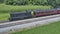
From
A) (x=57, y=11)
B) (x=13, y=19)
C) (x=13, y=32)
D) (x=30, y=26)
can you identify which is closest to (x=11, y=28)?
(x=13, y=32)

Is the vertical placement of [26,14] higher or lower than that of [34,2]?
higher

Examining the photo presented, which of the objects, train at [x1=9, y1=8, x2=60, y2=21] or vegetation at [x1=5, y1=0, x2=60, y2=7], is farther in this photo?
vegetation at [x1=5, y1=0, x2=60, y2=7]

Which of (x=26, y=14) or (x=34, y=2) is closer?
(x=26, y=14)

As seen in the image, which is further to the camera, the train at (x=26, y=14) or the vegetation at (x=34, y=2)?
the vegetation at (x=34, y=2)

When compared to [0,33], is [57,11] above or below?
below

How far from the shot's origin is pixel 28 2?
2853 cm

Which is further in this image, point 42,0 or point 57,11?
point 42,0

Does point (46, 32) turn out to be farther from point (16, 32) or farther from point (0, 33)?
point (0, 33)

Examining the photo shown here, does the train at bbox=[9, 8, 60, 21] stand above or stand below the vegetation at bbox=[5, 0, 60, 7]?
above

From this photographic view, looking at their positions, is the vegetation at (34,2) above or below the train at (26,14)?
below

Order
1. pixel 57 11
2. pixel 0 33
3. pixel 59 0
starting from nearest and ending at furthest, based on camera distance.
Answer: pixel 0 33 < pixel 57 11 < pixel 59 0

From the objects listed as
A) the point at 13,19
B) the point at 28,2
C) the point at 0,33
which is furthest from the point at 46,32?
the point at 28,2

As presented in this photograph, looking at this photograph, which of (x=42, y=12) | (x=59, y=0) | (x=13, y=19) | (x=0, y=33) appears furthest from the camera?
(x=59, y=0)

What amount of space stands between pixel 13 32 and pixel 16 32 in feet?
0.65
